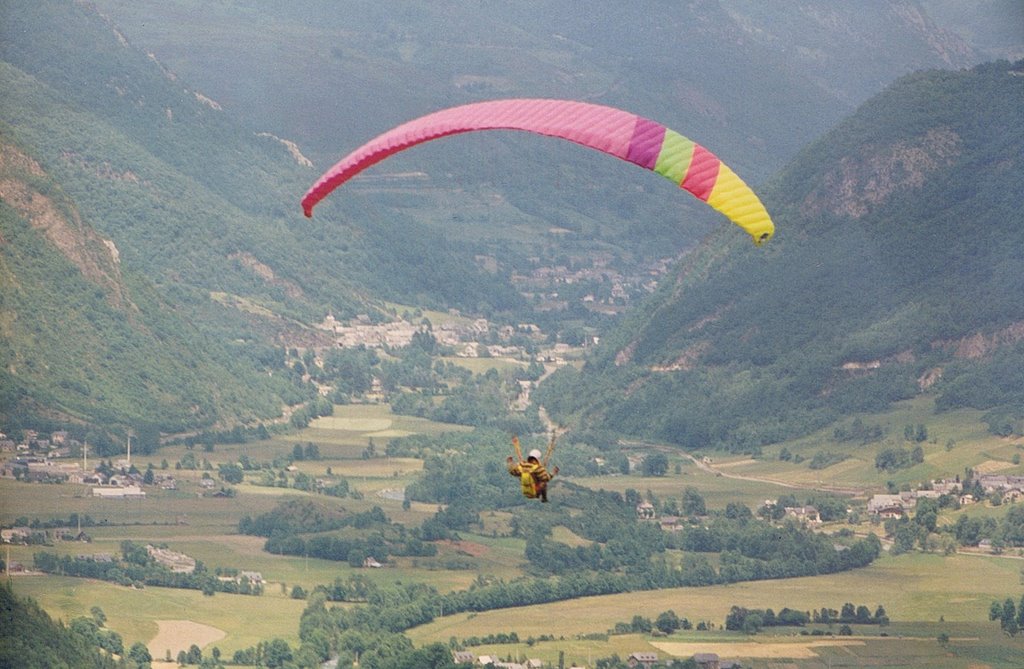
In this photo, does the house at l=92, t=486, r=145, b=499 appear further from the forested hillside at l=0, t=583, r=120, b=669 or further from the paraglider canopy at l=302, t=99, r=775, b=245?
the paraglider canopy at l=302, t=99, r=775, b=245

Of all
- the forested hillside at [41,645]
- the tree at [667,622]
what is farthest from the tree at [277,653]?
the tree at [667,622]

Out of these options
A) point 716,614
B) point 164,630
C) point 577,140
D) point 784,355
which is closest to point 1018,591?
point 716,614

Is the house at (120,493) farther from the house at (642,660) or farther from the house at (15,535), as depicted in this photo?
the house at (642,660)

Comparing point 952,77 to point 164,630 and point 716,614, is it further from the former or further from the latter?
point 164,630

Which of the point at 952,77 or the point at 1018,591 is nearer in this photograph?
the point at 1018,591

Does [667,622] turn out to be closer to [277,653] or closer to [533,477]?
[277,653]

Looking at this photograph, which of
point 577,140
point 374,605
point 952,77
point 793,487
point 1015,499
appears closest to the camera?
point 577,140
